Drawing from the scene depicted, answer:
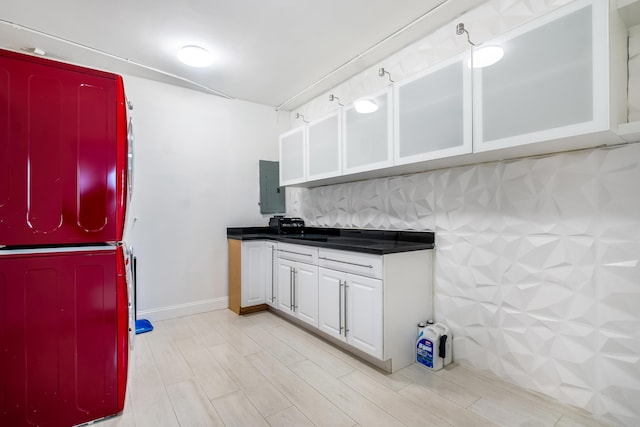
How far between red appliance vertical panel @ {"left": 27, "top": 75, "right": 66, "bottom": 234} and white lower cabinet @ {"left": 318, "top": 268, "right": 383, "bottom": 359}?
178 centimetres

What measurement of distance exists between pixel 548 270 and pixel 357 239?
1.49 meters

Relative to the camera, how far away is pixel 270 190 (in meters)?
4.01

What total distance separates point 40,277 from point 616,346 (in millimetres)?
2932

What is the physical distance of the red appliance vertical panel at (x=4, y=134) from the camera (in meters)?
1.40

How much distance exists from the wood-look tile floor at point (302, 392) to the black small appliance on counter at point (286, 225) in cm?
131

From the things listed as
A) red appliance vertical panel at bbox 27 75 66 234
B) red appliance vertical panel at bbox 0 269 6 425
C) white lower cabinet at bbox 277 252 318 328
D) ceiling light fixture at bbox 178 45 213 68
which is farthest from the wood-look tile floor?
ceiling light fixture at bbox 178 45 213 68

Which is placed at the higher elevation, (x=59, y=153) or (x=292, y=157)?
(x=292, y=157)

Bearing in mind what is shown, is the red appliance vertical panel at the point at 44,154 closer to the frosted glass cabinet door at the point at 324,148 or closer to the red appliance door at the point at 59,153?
the red appliance door at the point at 59,153

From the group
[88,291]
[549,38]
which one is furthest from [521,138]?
[88,291]

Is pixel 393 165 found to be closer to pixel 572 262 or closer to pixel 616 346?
pixel 572 262

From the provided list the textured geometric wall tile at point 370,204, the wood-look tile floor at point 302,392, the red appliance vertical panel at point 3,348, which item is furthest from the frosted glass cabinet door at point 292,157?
the red appliance vertical panel at point 3,348

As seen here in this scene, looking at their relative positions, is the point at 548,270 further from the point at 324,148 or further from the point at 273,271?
the point at 273,271

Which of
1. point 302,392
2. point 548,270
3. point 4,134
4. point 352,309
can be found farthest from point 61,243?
point 548,270

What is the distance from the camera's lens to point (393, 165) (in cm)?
225
